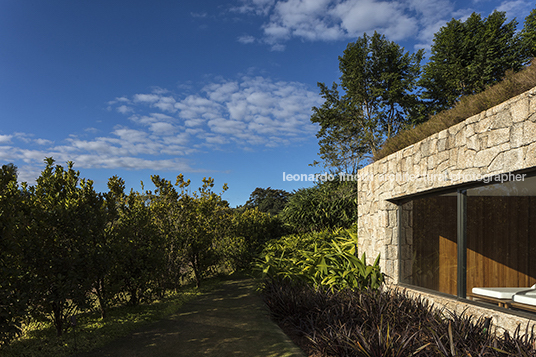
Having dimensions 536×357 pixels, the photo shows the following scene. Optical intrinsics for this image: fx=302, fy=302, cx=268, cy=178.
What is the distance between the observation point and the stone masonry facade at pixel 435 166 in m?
3.29

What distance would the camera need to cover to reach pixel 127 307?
526 centimetres

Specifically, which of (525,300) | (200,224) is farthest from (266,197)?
(525,300)

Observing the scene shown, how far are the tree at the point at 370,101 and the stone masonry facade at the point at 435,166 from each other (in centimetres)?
Result: 1680

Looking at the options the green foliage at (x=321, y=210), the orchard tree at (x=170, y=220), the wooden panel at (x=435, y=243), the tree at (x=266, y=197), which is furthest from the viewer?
the tree at (x=266, y=197)

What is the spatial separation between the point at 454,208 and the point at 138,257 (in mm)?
5106

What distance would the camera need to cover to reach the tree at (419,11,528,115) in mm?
20188

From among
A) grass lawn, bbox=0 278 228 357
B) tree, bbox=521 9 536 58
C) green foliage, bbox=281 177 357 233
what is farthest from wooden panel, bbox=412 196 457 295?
tree, bbox=521 9 536 58

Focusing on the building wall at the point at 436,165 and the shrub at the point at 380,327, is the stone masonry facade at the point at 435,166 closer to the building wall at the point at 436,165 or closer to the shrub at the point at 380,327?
the building wall at the point at 436,165

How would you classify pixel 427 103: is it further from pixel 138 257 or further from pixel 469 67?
pixel 138 257

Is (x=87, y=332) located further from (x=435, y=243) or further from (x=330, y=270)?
(x=435, y=243)

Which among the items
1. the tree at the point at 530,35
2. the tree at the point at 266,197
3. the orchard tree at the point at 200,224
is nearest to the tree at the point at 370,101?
the tree at the point at 530,35

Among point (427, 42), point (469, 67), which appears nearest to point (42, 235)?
point (469, 67)

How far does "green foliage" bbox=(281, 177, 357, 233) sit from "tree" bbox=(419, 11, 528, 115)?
13.0 m

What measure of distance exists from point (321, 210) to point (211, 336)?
6929mm
